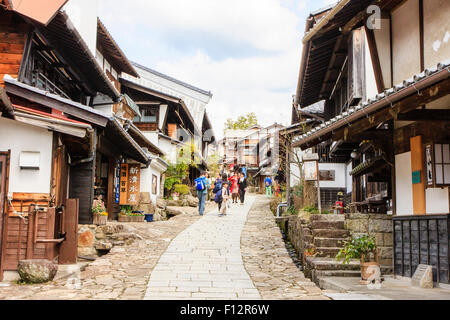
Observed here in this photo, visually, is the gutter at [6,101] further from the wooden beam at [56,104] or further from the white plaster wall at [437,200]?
the white plaster wall at [437,200]

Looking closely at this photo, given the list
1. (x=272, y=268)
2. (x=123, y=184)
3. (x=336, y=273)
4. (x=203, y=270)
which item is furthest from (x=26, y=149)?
(x=123, y=184)

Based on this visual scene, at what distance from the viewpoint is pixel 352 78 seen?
12156mm

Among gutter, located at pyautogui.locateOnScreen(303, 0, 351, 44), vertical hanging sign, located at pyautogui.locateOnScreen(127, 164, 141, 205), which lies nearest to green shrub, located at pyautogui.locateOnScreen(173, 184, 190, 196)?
vertical hanging sign, located at pyautogui.locateOnScreen(127, 164, 141, 205)

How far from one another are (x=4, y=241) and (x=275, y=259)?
675cm

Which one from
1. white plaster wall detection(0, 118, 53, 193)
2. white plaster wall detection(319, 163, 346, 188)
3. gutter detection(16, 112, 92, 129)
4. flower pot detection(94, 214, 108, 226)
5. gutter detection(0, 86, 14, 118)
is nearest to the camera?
gutter detection(0, 86, 14, 118)

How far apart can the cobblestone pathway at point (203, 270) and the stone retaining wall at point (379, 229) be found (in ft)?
10.2

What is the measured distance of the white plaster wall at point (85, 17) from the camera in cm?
1545

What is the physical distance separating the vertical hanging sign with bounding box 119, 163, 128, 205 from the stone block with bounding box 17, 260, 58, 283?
11.7m

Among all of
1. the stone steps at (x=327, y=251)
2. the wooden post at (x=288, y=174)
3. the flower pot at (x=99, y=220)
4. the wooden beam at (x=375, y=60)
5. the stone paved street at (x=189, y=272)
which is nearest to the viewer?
the stone paved street at (x=189, y=272)

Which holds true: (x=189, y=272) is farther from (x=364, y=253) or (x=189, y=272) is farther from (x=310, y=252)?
(x=364, y=253)

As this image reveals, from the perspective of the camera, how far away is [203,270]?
10.0 meters

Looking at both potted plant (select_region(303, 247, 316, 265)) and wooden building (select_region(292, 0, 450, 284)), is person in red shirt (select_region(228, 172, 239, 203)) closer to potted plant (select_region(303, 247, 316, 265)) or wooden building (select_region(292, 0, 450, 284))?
wooden building (select_region(292, 0, 450, 284))

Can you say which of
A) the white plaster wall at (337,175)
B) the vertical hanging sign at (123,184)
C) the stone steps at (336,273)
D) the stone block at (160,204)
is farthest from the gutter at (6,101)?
the white plaster wall at (337,175)

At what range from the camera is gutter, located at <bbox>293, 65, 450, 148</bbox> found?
6012 millimetres
